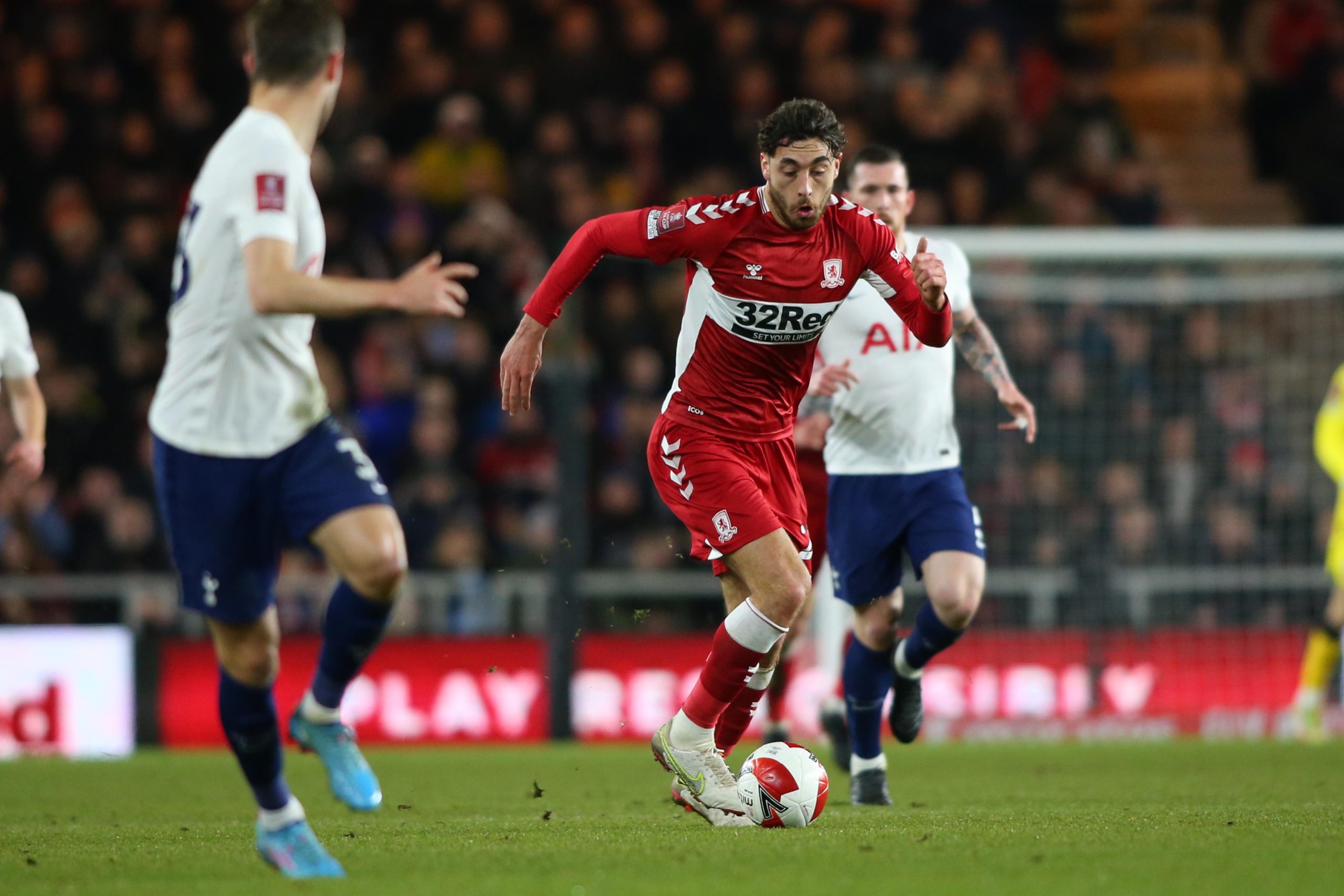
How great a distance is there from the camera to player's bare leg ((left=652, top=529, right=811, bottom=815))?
18.6 feet

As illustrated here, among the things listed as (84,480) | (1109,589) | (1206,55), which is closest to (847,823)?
(1109,589)

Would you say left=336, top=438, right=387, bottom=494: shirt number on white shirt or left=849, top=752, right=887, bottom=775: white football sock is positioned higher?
left=336, top=438, right=387, bottom=494: shirt number on white shirt

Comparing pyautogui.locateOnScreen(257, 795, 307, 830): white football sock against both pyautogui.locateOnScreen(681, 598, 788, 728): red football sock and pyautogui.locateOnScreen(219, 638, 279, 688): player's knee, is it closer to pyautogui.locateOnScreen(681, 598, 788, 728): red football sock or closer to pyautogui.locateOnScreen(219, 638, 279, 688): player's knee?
pyautogui.locateOnScreen(219, 638, 279, 688): player's knee

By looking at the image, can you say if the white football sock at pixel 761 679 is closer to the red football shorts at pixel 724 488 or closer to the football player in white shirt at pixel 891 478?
the red football shorts at pixel 724 488

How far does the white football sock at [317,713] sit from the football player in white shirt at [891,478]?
2.44 metres

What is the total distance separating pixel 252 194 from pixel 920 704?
401cm

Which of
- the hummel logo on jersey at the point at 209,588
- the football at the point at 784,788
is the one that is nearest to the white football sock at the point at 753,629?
the football at the point at 784,788

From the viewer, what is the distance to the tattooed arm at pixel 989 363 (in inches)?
274

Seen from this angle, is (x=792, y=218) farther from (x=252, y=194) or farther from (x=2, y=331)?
(x=2, y=331)

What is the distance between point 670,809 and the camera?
6.44 meters

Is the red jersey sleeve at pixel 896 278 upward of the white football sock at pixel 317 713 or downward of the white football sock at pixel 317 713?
upward

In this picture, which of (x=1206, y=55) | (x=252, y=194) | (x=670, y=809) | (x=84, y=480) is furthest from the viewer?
(x=1206, y=55)

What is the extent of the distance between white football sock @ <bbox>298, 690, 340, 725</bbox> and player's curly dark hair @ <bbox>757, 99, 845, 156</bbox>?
2.28 m

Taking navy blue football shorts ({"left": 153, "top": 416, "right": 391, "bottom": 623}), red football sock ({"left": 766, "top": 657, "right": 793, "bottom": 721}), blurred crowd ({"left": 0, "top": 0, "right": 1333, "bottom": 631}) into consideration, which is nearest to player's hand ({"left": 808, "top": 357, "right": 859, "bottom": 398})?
red football sock ({"left": 766, "top": 657, "right": 793, "bottom": 721})
